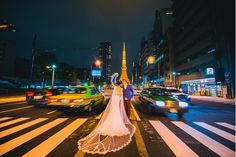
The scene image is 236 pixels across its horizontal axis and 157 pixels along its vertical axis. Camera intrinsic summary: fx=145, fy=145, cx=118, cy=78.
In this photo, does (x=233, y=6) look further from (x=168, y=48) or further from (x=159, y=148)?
(x=159, y=148)

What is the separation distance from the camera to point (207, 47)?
3416cm

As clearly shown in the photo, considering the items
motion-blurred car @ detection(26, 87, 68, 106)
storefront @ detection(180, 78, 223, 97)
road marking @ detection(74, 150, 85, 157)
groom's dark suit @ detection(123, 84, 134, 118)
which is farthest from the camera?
storefront @ detection(180, 78, 223, 97)

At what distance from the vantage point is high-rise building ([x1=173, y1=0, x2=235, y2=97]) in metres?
27.4

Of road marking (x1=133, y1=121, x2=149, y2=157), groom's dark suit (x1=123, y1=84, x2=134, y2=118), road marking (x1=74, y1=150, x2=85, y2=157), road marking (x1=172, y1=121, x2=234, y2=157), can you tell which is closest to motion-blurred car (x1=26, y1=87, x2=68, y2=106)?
groom's dark suit (x1=123, y1=84, x2=134, y2=118)

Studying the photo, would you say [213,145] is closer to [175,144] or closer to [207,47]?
[175,144]

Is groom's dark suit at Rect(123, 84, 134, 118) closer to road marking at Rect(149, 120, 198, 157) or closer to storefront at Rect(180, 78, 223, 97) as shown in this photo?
road marking at Rect(149, 120, 198, 157)

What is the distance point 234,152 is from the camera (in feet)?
12.8

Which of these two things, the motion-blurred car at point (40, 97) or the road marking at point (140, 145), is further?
the motion-blurred car at point (40, 97)

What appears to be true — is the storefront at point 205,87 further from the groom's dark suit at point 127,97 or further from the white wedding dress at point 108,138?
the white wedding dress at point 108,138

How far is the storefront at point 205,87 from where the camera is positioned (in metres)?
29.7

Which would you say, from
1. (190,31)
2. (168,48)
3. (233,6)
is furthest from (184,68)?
(233,6)

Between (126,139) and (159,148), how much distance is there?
1099 mm

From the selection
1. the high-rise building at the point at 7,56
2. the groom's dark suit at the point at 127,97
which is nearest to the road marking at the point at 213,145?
the groom's dark suit at the point at 127,97

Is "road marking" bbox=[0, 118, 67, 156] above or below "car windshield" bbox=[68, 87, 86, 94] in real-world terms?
below
